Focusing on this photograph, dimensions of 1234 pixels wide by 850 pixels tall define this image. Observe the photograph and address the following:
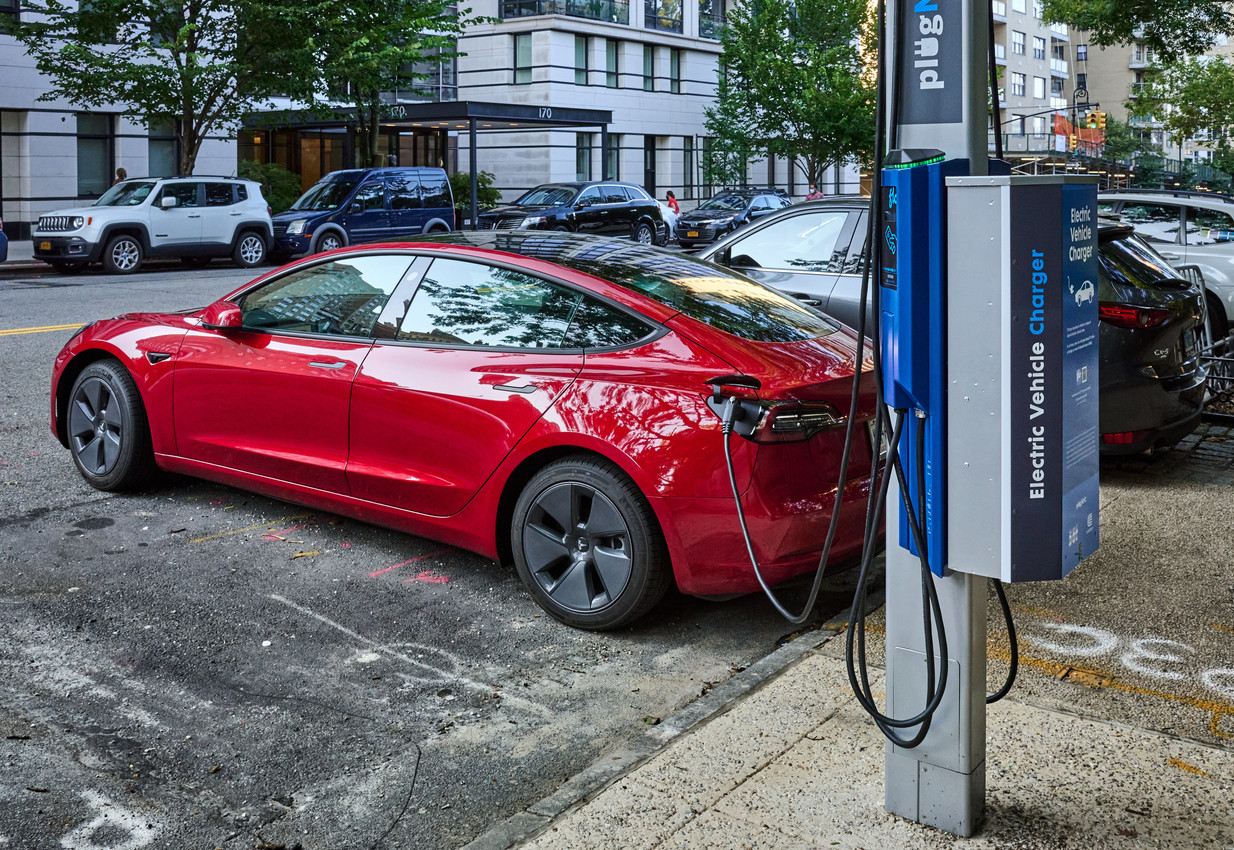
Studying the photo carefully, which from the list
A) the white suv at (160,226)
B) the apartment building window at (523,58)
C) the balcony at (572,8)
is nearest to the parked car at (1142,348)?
the white suv at (160,226)

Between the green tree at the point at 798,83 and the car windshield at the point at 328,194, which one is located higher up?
the green tree at the point at 798,83

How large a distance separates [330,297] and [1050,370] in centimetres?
400

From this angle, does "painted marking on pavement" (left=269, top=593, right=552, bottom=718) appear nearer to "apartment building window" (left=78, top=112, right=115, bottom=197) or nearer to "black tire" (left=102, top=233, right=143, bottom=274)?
"black tire" (left=102, top=233, right=143, bottom=274)

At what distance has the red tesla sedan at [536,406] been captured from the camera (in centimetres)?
473

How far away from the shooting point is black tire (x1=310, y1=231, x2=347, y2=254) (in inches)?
991

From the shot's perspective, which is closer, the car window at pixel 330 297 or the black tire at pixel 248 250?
the car window at pixel 330 297

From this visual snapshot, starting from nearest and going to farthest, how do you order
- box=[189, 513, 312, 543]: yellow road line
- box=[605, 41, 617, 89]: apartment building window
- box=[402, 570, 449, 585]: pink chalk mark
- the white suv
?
box=[402, 570, 449, 585]: pink chalk mark
box=[189, 513, 312, 543]: yellow road line
the white suv
box=[605, 41, 617, 89]: apartment building window

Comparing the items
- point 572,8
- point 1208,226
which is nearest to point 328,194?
point 1208,226

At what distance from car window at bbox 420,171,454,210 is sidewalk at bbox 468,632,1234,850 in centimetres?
2394

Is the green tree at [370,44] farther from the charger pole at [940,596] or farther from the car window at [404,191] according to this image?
the charger pole at [940,596]

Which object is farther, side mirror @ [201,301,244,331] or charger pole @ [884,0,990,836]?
side mirror @ [201,301,244,331]

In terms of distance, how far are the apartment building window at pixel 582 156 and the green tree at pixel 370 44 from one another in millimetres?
13944

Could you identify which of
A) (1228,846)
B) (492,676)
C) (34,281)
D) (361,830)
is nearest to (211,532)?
(492,676)

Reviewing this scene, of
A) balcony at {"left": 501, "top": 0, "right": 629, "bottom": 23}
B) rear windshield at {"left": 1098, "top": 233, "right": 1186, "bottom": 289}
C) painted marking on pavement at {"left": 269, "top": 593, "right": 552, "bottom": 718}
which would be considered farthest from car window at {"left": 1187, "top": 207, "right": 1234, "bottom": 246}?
balcony at {"left": 501, "top": 0, "right": 629, "bottom": 23}
